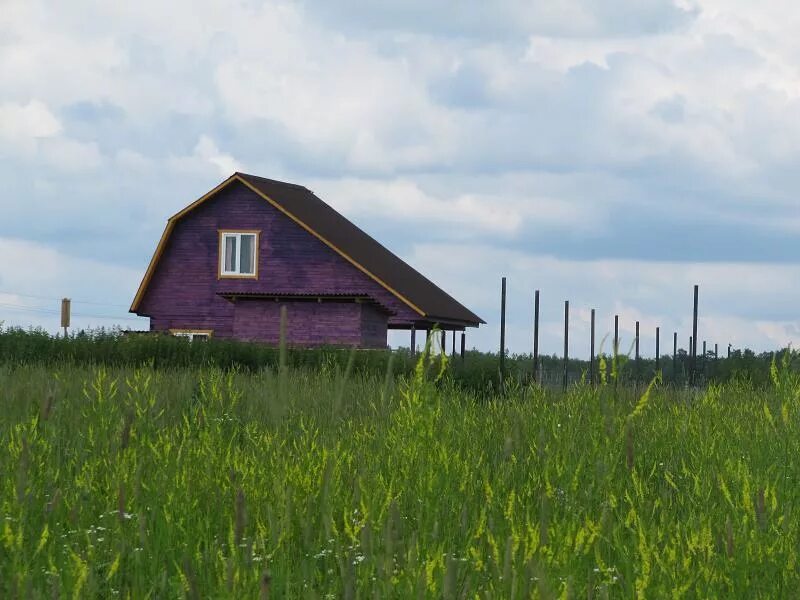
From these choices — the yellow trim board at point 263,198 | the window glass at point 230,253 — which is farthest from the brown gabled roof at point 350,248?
the window glass at point 230,253

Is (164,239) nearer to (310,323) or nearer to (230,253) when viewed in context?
(230,253)

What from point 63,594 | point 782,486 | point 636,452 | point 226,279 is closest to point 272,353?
point 226,279

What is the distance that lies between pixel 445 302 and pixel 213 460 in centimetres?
3003

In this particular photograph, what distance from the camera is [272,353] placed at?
897 inches

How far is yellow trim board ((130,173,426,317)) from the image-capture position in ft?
102

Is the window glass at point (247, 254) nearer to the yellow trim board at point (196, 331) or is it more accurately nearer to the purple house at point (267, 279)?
the purple house at point (267, 279)

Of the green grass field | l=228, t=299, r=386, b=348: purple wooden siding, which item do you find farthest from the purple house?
the green grass field

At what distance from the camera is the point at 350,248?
3256 centimetres

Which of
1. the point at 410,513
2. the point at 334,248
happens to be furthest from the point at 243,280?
the point at 410,513

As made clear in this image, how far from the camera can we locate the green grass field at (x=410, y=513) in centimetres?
352

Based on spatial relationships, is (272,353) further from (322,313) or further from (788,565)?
(788,565)

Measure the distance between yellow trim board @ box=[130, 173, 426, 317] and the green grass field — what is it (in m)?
22.0

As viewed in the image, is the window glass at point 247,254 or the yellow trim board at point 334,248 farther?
the window glass at point 247,254

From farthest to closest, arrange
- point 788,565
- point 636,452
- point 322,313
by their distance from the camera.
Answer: point 322,313 < point 636,452 < point 788,565
